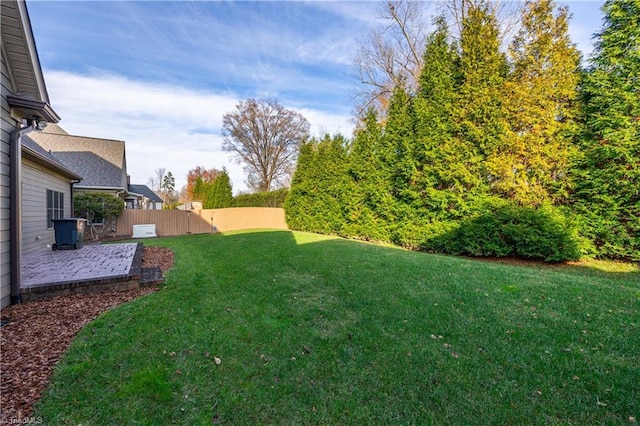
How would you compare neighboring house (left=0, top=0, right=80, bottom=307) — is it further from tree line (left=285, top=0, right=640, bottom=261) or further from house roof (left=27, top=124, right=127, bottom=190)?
house roof (left=27, top=124, right=127, bottom=190)

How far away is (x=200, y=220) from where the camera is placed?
53.8ft

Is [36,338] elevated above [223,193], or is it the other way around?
[223,193]

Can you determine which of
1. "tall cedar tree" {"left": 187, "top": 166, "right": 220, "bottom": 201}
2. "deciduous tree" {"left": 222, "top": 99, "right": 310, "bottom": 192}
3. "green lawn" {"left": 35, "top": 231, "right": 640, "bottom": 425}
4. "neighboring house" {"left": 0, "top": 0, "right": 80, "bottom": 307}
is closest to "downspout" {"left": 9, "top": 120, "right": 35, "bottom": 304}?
"neighboring house" {"left": 0, "top": 0, "right": 80, "bottom": 307}

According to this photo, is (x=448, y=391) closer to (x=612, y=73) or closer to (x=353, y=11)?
(x=612, y=73)

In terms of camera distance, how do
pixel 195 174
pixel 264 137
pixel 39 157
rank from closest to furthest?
pixel 39 157 < pixel 264 137 < pixel 195 174

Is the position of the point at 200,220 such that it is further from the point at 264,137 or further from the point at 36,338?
the point at 264,137

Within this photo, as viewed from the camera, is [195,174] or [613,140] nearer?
[613,140]

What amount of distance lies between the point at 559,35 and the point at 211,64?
1105 centimetres

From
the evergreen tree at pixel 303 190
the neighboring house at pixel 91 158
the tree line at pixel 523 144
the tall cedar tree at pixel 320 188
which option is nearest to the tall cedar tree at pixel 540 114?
the tree line at pixel 523 144

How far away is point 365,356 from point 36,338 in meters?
3.38

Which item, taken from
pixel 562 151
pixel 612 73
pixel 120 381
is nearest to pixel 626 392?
pixel 120 381

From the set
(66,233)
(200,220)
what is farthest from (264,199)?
(66,233)

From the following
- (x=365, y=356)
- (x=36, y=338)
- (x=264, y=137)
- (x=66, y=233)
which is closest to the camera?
(x=365, y=356)

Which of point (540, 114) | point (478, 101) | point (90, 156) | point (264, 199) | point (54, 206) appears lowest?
point (54, 206)
